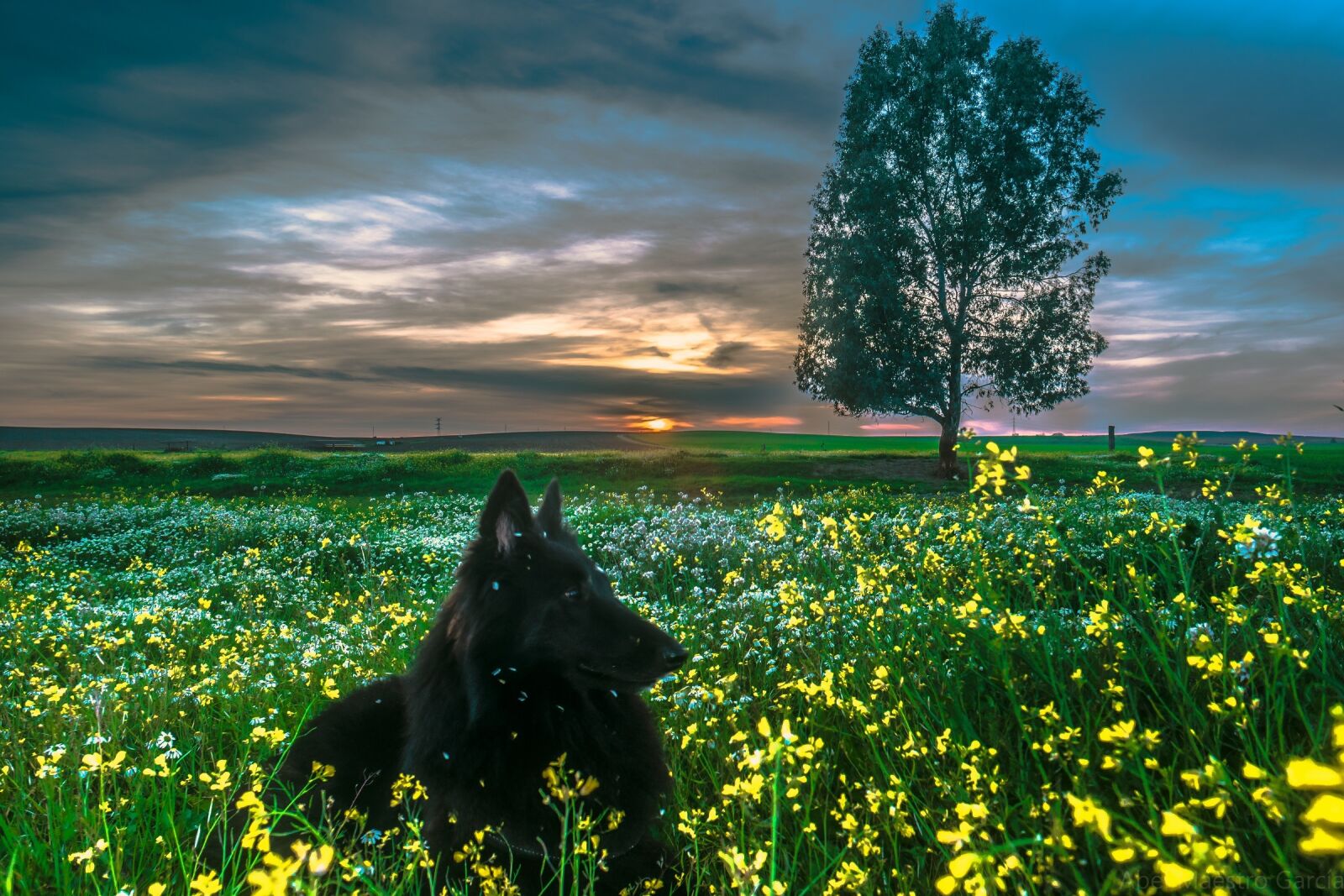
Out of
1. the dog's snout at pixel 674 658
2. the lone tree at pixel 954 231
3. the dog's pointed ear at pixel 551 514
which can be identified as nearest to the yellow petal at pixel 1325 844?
the dog's snout at pixel 674 658

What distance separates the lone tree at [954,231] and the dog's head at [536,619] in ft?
98.2

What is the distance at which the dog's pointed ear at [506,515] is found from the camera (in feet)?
11.9

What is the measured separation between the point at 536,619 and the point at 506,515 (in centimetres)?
53

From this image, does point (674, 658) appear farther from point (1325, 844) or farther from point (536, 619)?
point (1325, 844)

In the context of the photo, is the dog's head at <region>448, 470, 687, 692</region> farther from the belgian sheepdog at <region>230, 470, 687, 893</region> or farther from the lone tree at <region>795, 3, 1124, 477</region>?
the lone tree at <region>795, 3, 1124, 477</region>

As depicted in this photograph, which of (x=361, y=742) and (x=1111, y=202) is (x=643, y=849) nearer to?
(x=361, y=742)

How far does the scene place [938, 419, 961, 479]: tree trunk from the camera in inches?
1281

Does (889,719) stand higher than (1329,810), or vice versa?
(1329,810)

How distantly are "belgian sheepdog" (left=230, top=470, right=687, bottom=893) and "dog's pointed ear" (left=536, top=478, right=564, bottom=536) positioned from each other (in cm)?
24

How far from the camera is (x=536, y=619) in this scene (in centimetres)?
371

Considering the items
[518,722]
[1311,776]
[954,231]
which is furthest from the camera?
[954,231]

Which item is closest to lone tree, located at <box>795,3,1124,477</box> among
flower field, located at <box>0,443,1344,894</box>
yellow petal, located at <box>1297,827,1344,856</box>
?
flower field, located at <box>0,443,1344,894</box>

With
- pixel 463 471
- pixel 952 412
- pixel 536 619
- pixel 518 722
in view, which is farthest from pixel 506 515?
pixel 952 412

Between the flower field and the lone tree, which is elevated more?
the lone tree
